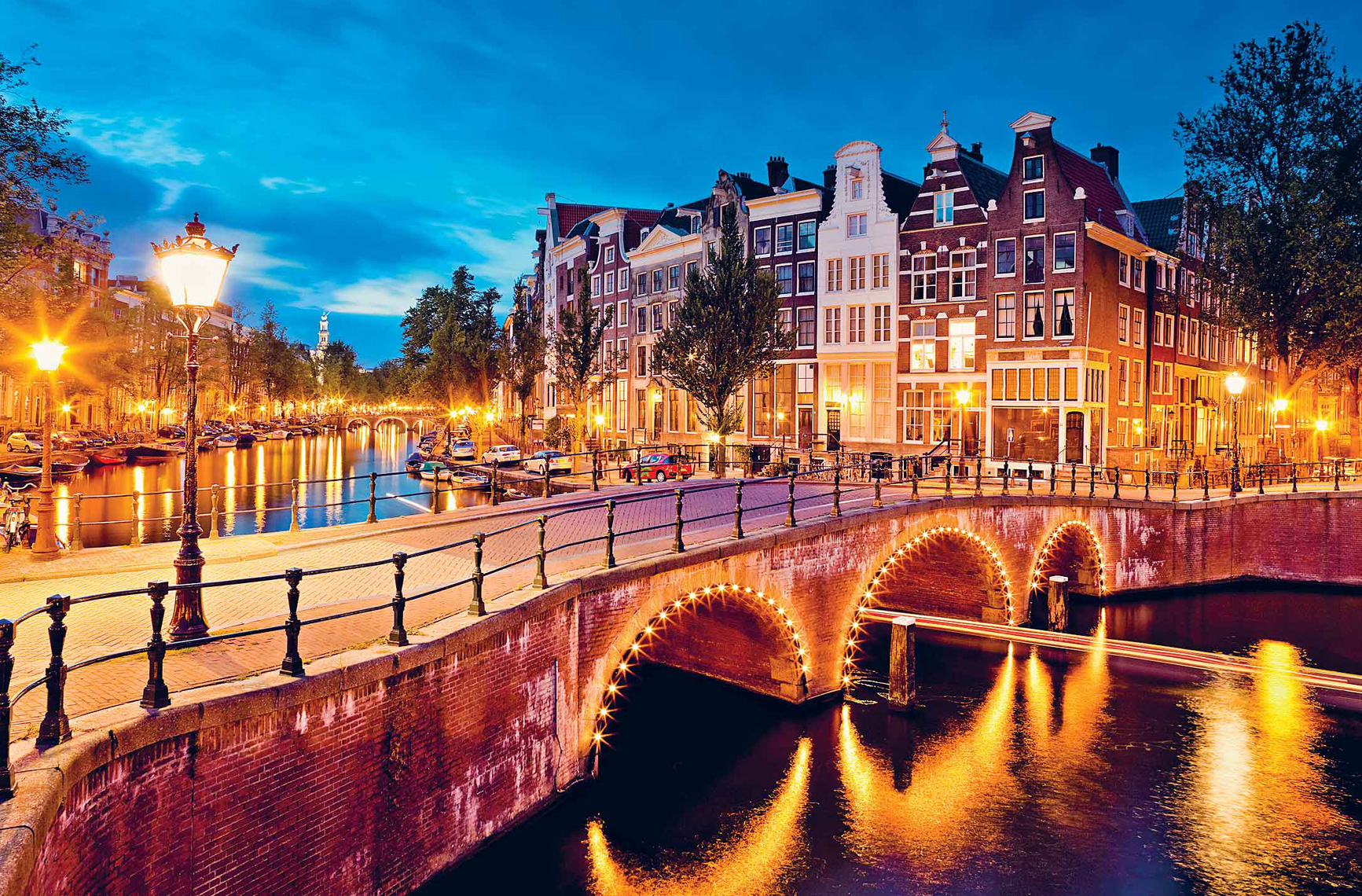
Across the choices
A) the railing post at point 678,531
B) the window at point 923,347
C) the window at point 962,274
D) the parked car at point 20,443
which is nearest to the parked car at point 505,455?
the window at point 923,347

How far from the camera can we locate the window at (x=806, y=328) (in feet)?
139

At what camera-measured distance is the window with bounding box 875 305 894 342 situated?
3956 centimetres

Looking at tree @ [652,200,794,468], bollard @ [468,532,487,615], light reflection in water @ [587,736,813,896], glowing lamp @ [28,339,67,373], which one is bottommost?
light reflection in water @ [587,736,813,896]

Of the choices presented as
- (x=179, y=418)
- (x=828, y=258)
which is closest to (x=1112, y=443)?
(x=828, y=258)

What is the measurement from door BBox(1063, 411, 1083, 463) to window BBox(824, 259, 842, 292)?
41.0ft

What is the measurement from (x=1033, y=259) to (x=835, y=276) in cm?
938

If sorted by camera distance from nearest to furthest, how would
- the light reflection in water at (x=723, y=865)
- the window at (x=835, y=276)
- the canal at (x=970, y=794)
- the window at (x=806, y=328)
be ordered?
the light reflection in water at (x=723, y=865)
the canal at (x=970, y=794)
the window at (x=835, y=276)
the window at (x=806, y=328)

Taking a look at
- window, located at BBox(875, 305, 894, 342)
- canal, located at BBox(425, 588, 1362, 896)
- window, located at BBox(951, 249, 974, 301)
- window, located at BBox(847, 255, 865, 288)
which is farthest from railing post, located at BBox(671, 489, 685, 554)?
window, located at BBox(847, 255, 865, 288)

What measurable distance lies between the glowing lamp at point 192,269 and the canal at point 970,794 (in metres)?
6.79

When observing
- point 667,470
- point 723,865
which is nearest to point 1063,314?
point 667,470

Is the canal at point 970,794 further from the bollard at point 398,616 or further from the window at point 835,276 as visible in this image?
the window at point 835,276

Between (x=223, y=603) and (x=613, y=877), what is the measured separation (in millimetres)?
6173

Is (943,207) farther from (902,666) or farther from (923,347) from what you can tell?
(902,666)

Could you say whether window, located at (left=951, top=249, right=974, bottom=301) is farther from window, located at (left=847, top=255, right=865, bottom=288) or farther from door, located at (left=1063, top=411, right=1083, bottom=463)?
door, located at (left=1063, top=411, right=1083, bottom=463)
